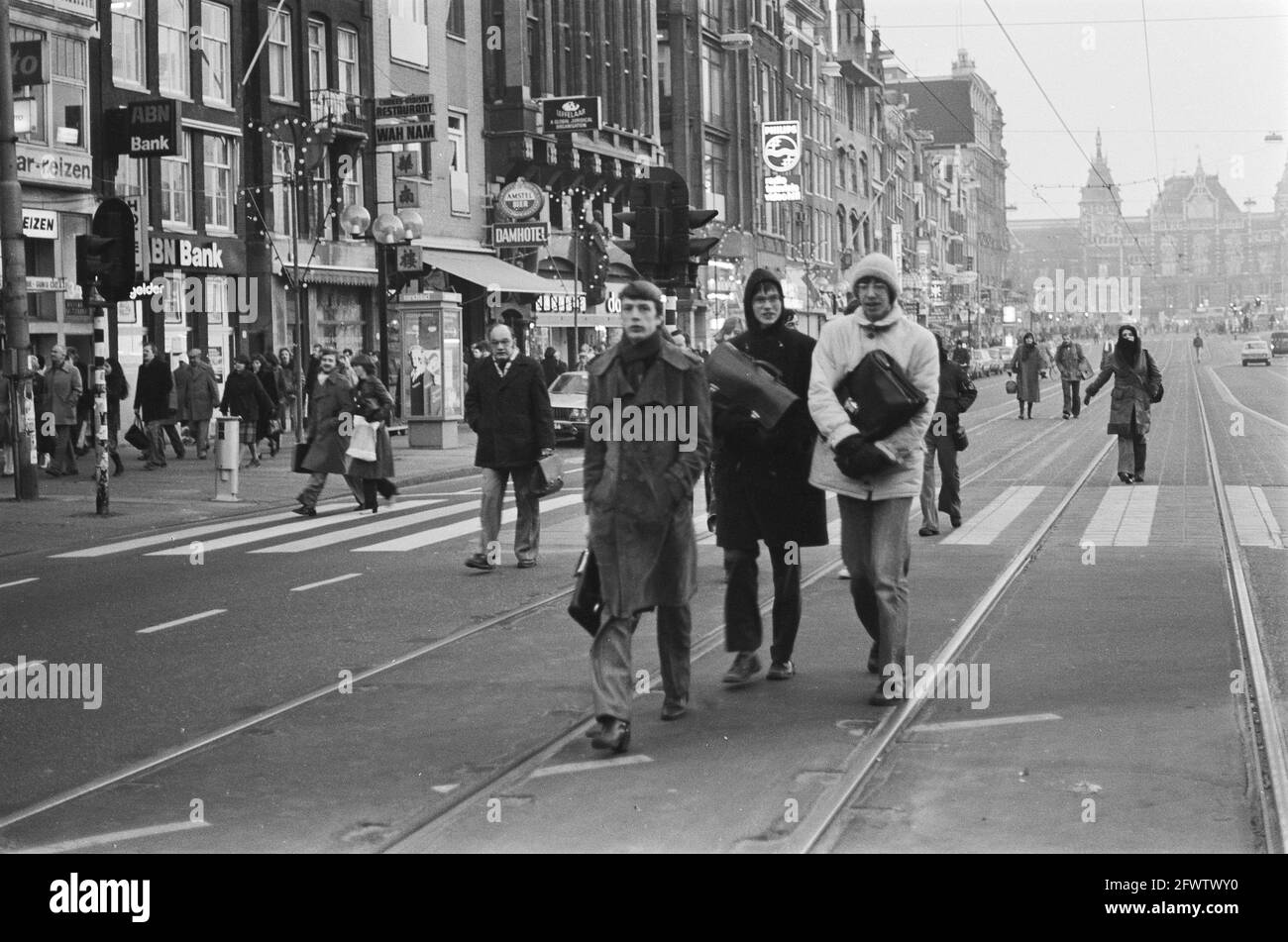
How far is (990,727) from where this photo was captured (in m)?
8.14

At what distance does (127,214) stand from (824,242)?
69.6 meters

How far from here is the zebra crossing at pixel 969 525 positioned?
16250 millimetres

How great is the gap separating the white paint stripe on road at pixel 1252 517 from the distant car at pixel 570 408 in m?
15.1

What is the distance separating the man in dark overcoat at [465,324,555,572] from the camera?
47.3ft

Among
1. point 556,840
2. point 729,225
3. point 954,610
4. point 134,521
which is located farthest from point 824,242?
point 556,840

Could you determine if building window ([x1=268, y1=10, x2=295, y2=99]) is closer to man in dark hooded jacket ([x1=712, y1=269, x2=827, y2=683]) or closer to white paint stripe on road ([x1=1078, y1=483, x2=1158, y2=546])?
white paint stripe on road ([x1=1078, y1=483, x2=1158, y2=546])

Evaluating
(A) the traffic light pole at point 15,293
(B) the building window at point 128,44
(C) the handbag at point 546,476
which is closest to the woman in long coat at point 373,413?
(A) the traffic light pole at point 15,293

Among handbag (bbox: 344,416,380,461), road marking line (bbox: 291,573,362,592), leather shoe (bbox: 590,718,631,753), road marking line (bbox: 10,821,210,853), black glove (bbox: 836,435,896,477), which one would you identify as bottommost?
road marking line (bbox: 10,821,210,853)

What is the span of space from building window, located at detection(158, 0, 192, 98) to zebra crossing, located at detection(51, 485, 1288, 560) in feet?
56.8

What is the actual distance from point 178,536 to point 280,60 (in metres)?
23.1

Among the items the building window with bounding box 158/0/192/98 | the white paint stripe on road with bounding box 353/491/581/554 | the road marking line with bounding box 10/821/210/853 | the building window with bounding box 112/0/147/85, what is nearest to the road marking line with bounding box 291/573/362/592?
the white paint stripe on road with bounding box 353/491/581/554

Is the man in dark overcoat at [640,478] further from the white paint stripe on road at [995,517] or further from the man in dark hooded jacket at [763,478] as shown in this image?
the white paint stripe on road at [995,517]
